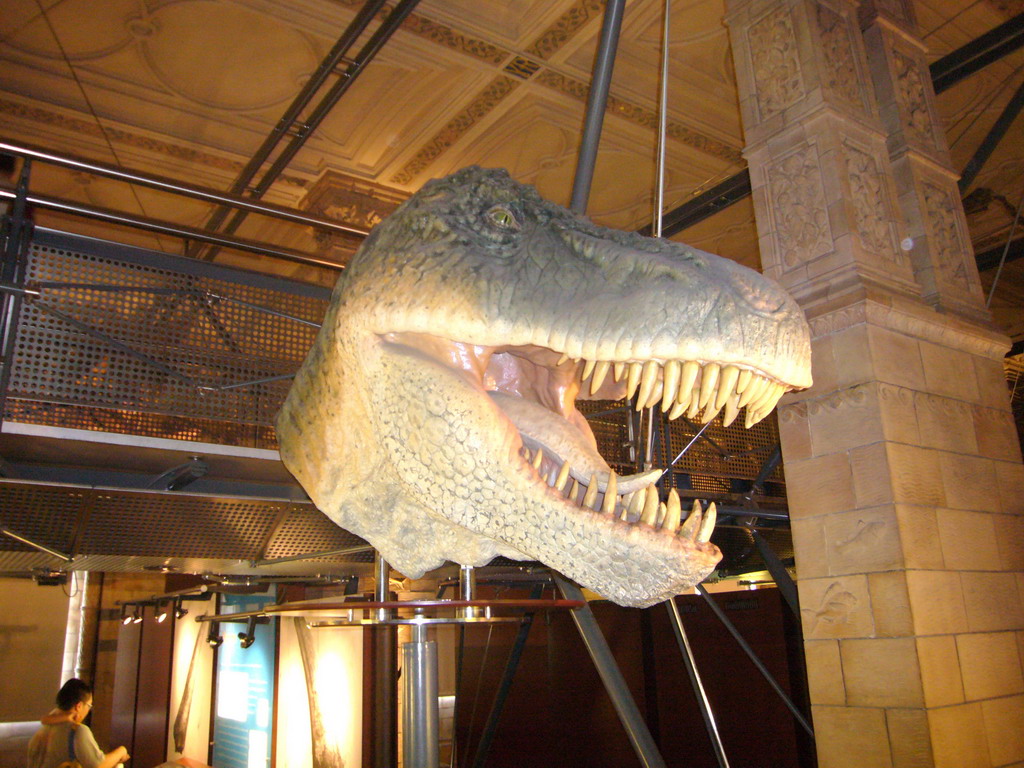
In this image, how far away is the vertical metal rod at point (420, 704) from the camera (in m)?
1.36

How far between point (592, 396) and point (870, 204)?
8.54ft

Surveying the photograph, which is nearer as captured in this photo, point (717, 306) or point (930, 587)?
point (717, 306)

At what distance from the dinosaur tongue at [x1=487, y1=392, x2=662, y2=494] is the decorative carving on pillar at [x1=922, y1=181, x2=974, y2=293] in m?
2.96

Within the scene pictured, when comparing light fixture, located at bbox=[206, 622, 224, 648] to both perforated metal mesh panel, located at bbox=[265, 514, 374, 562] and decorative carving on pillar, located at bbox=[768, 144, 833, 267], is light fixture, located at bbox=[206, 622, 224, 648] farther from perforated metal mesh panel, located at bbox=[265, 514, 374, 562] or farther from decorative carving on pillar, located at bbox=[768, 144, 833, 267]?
decorative carving on pillar, located at bbox=[768, 144, 833, 267]

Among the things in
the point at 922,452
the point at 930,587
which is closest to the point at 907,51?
the point at 922,452

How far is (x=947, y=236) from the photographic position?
150 inches

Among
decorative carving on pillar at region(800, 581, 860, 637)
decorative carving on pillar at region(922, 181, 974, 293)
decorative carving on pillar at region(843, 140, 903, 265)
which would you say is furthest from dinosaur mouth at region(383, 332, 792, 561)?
decorative carving on pillar at region(922, 181, 974, 293)

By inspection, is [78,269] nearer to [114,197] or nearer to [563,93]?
[563,93]

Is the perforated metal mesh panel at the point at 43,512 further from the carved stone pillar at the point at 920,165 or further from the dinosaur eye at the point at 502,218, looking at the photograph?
the carved stone pillar at the point at 920,165

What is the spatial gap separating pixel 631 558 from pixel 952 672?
2067 mm

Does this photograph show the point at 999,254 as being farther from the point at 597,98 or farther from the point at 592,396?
the point at 592,396

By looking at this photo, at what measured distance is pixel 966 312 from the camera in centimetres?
357

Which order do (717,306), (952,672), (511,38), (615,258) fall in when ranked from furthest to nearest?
1. (511,38)
2. (952,672)
3. (615,258)
4. (717,306)

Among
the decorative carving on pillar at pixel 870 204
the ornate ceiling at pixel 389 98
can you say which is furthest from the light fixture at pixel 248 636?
the ornate ceiling at pixel 389 98
